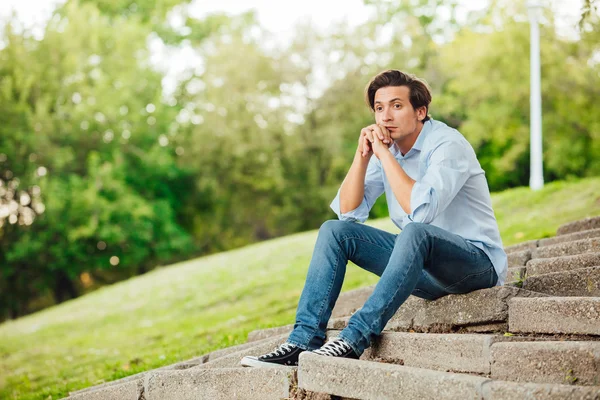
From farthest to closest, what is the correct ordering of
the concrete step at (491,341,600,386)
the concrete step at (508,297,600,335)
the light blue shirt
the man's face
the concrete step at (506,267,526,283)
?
the concrete step at (506,267,526,283) → the man's face → the light blue shirt → the concrete step at (508,297,600,335) → the concrete step at (491,341,600,386)

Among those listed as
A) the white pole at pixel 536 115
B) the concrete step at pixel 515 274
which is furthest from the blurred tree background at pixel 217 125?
the concrete step at pixel 515 274

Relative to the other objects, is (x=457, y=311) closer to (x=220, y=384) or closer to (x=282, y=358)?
(x=282, y=358)

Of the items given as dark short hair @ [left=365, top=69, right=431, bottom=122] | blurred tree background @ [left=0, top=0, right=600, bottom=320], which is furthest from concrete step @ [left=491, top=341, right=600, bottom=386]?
blurred tree background @ [left=0, top=0, right=600, bottom=320]

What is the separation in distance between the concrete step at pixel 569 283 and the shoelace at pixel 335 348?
1.30m

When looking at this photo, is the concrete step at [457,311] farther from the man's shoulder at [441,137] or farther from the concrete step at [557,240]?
the concrete step at [557,240]

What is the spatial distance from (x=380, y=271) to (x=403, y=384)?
1159 mm

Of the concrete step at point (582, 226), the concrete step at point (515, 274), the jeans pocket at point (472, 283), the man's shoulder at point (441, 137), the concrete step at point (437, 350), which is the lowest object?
the concrete step at point (582, 226)

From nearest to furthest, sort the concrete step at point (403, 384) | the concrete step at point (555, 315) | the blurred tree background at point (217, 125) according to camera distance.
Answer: the concrete step at point (403, 384) → the concrete step at point (555, 315) → the blurred tree background at point (217, 125)

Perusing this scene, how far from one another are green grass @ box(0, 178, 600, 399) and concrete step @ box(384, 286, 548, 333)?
104 inches

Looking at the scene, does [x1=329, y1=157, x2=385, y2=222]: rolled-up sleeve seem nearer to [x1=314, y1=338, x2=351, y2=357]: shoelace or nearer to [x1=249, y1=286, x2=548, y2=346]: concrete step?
[x1=249, y1=286, x2=548, y2=346]: concrete step

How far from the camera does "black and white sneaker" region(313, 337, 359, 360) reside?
135 inches

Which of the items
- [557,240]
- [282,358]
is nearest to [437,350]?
[282,358]

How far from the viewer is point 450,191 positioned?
3.67 meters

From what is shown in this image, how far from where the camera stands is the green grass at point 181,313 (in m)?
7.34
